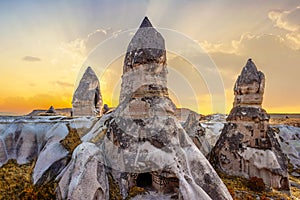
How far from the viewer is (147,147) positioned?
28.0 ft

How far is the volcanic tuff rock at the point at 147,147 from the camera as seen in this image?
784 centimetres

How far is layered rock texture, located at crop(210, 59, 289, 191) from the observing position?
1276 cm

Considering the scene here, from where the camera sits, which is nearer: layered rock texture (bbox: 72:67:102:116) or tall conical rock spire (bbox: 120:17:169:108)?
tall conical rock spire (bbox: 120:17:169:108)

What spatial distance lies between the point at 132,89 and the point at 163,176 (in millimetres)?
3768

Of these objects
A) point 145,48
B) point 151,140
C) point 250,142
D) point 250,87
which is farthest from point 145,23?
point 250,142

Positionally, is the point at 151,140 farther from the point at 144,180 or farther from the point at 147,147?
the point at 144,180

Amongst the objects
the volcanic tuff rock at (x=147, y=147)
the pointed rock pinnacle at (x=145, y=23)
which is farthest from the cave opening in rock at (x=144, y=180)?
the pointed rock pinnacle at (x=145, y=23)

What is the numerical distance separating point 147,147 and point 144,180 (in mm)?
1662

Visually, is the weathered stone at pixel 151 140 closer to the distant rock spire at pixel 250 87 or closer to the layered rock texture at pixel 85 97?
the distant rock spire at pixel 250 87

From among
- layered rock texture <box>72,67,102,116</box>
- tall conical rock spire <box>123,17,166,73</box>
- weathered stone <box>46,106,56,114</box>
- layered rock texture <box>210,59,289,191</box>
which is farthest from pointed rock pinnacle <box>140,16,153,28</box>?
weathered stone <box>46,106,56,114</box>

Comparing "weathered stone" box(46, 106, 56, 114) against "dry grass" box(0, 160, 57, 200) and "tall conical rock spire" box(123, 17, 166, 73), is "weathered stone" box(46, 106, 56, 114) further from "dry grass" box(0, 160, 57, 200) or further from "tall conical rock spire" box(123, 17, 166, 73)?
"tall conical rock spire" box(123, 17, 166, 73)

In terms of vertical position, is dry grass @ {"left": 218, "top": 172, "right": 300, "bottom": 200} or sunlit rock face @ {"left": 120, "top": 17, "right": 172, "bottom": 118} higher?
sunlit rock face @ {"left": 120, "top": 17, "right": 172, "bottom": 118}

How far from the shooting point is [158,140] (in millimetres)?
8586

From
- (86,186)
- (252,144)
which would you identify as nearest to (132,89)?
(86,186)
